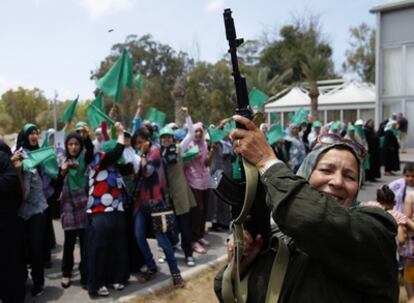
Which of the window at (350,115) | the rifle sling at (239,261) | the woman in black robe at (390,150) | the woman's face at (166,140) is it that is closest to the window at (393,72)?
the window at (350,115)

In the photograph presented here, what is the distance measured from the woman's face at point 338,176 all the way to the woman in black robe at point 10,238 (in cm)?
321

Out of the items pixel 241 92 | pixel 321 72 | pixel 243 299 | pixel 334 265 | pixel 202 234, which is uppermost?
pixel 321 72

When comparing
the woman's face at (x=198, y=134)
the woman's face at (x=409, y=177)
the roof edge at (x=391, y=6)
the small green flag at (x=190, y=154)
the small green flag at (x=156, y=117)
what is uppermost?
the roof edge at (x=391, y=6)

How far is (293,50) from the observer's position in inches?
1447

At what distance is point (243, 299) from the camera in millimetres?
1514

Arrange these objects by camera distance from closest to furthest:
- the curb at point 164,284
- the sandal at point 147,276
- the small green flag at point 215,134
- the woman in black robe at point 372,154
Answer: the curb at point 164,284 → the sandal at point 147,276 → the small green flag at point 215,134 → the woman in black robe at point 372,154

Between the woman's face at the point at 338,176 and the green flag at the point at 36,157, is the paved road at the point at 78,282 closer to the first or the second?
the green flag at the point at 36,157

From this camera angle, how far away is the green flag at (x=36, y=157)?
4.50 m

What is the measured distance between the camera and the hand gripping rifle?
149 cm

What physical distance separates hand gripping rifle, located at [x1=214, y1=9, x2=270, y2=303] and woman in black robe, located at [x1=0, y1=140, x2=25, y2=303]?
2.97m

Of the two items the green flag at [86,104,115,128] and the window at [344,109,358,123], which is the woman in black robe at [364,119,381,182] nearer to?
the green flag at [86,104,115,128]

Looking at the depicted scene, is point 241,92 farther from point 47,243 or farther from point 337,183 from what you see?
point 47,243

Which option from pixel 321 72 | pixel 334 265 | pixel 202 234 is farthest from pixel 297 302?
pixel 321 72

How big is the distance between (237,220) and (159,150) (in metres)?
3.54
